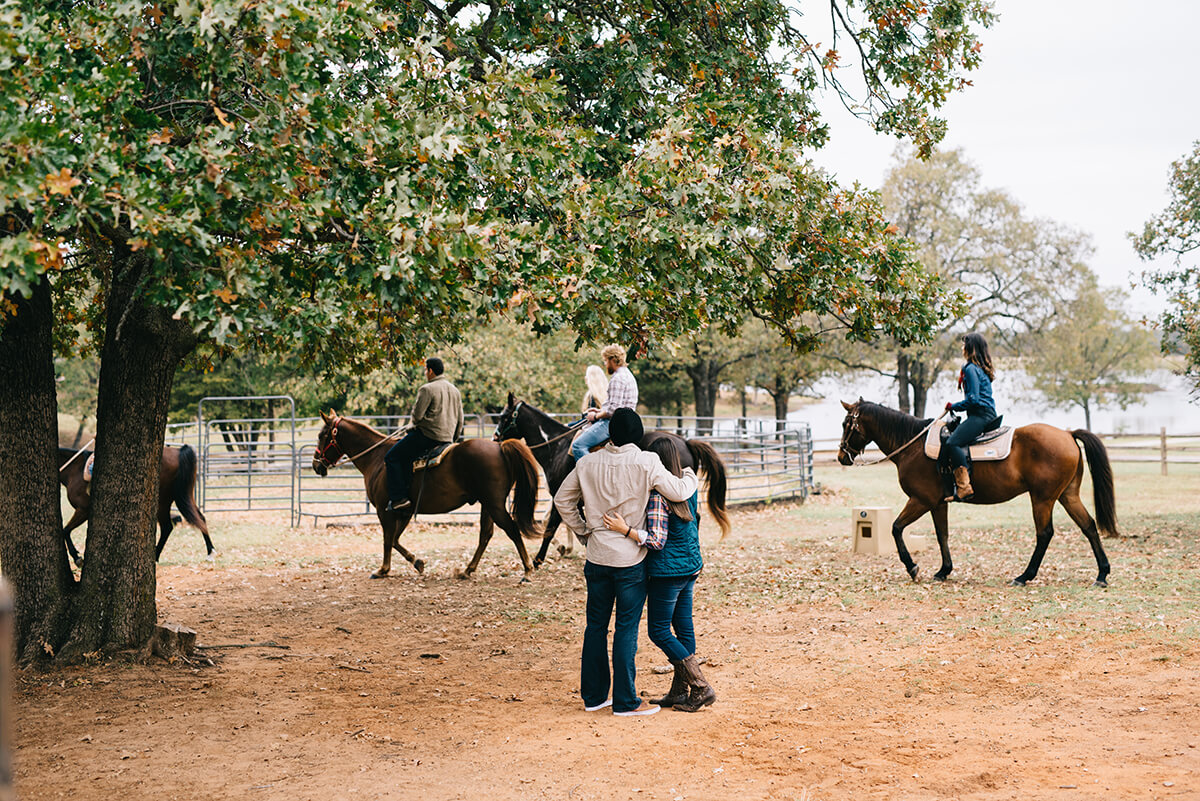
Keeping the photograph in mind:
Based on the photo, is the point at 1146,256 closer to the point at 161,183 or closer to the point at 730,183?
the point at 730,183

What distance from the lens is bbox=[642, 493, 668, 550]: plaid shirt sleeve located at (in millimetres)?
5758

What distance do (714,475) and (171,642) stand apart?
5402 millimetres

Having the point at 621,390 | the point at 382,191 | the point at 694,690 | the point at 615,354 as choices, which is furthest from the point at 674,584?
the point at 621,390

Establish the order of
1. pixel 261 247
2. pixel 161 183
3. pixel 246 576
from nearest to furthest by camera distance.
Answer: pixel 161 183
pixel 261 247
pixel 246 576

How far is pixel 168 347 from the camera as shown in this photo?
7.08 m

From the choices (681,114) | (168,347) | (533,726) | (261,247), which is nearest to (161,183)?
(261,247)

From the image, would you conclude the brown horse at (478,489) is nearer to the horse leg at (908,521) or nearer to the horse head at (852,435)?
the horse head at (852,435)

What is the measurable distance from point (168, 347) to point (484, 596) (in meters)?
4.49

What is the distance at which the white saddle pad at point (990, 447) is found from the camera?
10.0 meters

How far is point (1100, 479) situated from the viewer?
10578mm

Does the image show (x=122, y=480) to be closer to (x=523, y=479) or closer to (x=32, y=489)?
(x=32, y=489)

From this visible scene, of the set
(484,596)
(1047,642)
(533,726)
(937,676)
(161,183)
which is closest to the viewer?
(161,183)

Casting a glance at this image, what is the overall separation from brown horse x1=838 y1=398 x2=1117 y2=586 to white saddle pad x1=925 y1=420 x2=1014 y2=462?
0.11 m

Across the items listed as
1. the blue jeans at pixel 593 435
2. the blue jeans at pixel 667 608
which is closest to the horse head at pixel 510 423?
the blue jeans at pixel 593 435
